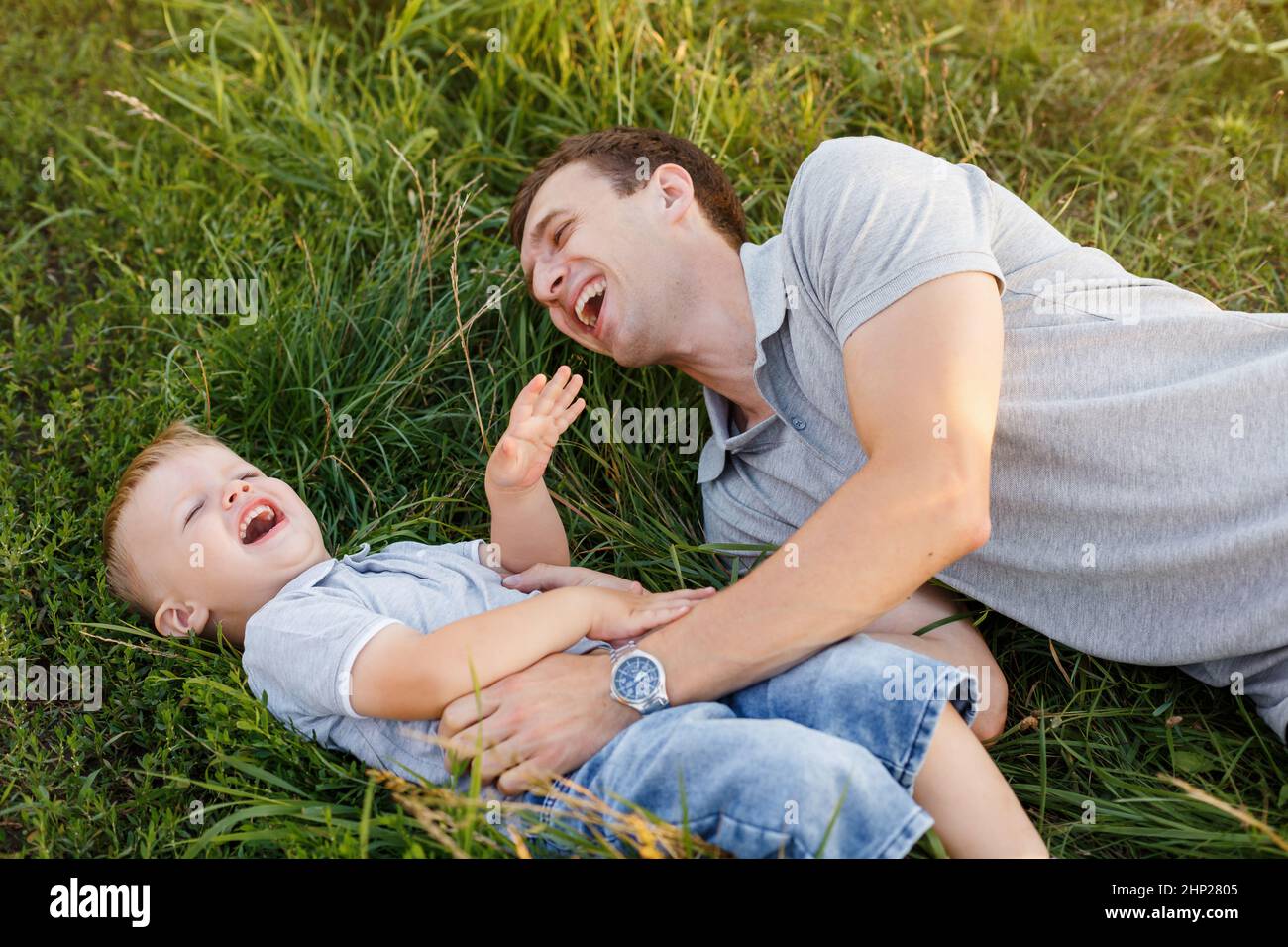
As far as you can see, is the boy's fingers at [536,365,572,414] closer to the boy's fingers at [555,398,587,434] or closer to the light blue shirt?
the boy's fingers at [555,398,587,434]

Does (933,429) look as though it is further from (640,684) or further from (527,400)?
(527,400)

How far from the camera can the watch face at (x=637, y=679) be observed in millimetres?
2205

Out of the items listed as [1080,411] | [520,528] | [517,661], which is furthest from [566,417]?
[1080,411]

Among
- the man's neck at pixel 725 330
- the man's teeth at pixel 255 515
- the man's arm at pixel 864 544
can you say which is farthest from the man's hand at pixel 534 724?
the man's neck at pixel 725 330

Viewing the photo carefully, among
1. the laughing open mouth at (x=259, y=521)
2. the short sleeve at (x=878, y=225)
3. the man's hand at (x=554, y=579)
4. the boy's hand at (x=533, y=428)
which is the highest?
the short sleeve at (x=878, y=225)

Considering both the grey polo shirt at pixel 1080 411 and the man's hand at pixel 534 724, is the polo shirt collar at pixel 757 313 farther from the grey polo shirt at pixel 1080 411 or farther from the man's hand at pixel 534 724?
the man's hand at pixel 534 724

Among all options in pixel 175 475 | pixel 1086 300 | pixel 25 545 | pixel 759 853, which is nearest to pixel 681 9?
pixel 1086 300

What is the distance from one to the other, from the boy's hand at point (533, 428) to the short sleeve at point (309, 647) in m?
0.52

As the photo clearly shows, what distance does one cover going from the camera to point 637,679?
7.28 feet

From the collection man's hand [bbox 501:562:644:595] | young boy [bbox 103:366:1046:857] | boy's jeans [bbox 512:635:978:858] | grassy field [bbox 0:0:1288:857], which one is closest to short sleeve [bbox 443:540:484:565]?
young boy [bbox 103:366:1046:857]

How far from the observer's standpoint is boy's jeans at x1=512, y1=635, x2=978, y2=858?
1872 millimetres

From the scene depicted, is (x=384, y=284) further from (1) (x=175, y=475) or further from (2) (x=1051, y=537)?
(2) (x=1051, y=537)

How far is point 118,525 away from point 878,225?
2027 millimetres

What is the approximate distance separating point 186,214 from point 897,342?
281cm
